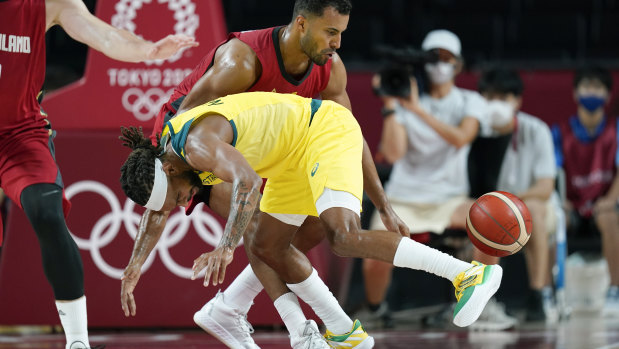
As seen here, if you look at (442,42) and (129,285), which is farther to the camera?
(442,42)

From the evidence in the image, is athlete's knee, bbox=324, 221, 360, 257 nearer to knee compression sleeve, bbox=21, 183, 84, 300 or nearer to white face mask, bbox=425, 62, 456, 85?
knee compression sleeve, bbox=21, 183, 84, 300

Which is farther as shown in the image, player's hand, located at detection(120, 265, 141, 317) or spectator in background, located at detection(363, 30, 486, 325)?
spectator in background, located at detection(363, 30, 486, 325)

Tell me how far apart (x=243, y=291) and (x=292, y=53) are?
132 centimetres

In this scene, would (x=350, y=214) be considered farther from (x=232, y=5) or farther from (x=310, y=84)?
(x=232, y=5)

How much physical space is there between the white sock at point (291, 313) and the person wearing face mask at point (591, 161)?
3.89m

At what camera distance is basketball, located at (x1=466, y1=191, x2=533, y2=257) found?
4.68 meters

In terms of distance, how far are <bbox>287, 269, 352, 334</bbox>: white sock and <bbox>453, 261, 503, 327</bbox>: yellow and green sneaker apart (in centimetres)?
90

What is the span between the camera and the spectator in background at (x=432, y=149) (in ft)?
24.0

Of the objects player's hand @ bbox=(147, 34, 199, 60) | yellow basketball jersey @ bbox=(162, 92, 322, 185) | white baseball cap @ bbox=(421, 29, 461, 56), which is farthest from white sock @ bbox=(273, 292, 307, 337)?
white baseball cap @ bbox=(421, 29, 461, 56)

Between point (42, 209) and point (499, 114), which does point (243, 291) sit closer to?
point (42, 209)

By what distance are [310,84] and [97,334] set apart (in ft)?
8.03

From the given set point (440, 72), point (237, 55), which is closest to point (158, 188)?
point (237, 55)

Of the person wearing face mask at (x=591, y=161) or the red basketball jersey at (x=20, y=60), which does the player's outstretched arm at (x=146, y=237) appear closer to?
the red basketball jersey at (x=20, y=60)

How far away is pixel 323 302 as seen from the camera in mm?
4969
